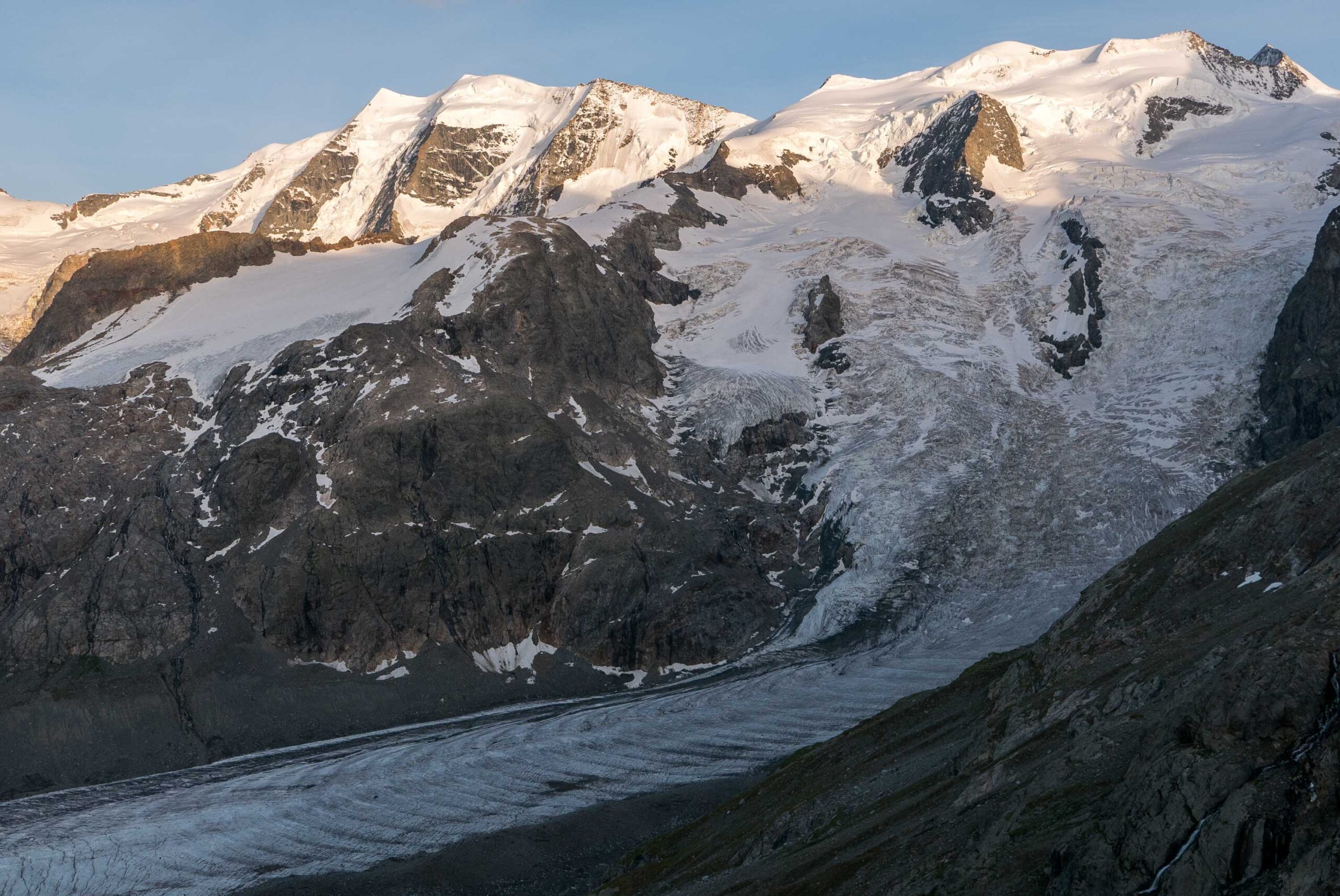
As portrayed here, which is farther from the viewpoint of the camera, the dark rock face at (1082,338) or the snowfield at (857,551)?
the dark rock face at (1082,338)

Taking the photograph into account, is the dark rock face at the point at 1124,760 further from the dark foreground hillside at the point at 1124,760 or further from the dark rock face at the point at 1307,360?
the dark rock face at the point at 1307,360

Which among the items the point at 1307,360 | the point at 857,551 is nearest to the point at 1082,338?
the point at 1307,360

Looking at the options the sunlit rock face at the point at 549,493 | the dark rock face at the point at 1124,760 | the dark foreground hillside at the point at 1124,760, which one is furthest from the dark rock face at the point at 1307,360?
the dark rock face at the point at 1124,760

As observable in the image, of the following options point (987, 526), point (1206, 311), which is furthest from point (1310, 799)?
point (1206, 311)

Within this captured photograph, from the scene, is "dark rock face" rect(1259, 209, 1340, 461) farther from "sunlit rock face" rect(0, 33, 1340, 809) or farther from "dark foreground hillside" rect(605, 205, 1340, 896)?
"dark foreground hillside" rect(605, 205, 1340, 896)

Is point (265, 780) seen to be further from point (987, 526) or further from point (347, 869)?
point (987, 526)

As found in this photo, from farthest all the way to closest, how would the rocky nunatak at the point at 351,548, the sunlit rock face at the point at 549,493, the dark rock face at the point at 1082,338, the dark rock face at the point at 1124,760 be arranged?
the dark rock face at the point at 1082,338, the sunlit rock face at the point at 549,493, the rocky nunatak at the point at 351,548, the dark rock face at the point at 1124,760

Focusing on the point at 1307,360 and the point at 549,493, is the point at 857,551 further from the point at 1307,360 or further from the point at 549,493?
the point at 1307,360

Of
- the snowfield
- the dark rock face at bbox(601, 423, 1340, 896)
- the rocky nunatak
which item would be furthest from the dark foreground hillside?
the rocky nunatak
